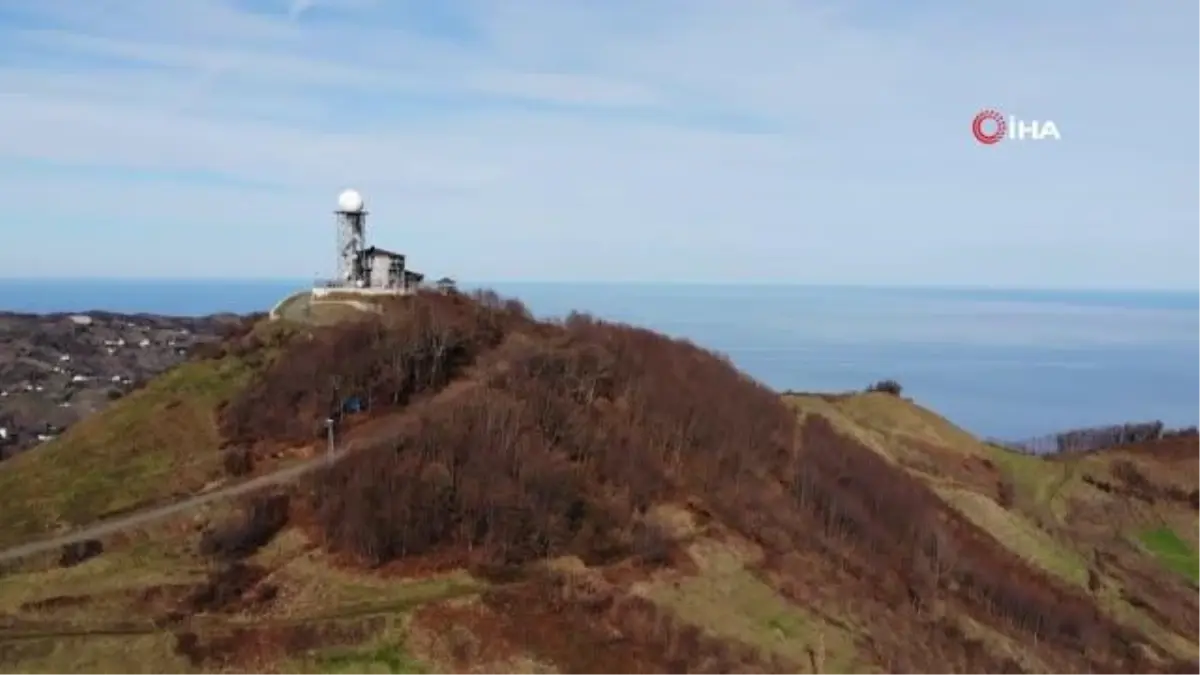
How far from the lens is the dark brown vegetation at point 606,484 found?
34281 millimetres

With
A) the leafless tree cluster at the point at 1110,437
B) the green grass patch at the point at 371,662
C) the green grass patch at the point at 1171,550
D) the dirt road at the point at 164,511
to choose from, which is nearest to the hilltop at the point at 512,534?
the green grass patch at the point at 371,662

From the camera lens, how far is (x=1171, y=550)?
248 feet

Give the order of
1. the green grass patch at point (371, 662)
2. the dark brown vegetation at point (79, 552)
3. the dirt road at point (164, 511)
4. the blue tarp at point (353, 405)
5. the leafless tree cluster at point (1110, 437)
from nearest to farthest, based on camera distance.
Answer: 1. the green grass patch at point (371, 662)
2. the dark brown vegetation at point (79, 552)
3. the dirt road at point (164, 511)
4. the blue tarp at point (353, 405)
5. the leafless tree cluster at point (1110, 437)

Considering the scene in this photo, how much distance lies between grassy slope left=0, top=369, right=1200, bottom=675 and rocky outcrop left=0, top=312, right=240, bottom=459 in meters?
50.3

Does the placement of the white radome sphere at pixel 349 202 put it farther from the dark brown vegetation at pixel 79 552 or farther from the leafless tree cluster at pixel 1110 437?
the leafless tree cluster at pixel 1110 437

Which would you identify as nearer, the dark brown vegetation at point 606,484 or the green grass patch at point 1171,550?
the dark brown vegetation at point 606,484

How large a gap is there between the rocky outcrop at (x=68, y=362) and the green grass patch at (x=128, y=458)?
46906 mm

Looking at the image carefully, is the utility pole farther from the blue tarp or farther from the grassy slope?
the grassy slope

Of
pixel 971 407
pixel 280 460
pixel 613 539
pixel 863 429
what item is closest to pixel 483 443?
pixel 613 539

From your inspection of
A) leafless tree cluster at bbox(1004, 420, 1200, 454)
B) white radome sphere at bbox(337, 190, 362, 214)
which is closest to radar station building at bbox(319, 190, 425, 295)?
white radome sphere at bbox(337, 190, 362, 214)

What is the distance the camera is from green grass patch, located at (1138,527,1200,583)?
72062mm

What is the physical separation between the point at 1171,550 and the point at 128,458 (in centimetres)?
6822

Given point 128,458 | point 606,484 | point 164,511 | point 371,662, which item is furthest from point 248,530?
point 606,484

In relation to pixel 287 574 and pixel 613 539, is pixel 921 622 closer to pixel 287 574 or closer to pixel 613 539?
pixel 613 539
